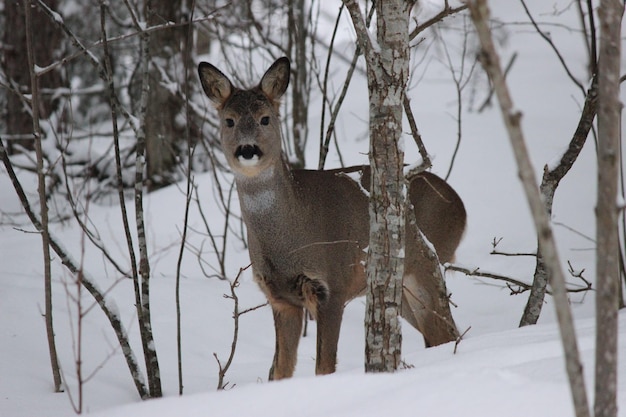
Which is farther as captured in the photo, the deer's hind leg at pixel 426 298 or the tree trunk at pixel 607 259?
the deer's hind leg at pixel 426 298

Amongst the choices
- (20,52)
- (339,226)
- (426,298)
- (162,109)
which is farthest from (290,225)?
(20,52)

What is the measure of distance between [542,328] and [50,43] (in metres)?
8.64

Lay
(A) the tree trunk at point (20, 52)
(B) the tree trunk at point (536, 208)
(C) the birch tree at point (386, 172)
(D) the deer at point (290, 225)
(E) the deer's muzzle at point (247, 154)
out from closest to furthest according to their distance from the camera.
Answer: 1. (B) the tree trunk at point (536, 208)
2. (C) the birch tree at point (386, 172)
3. (E) the deer's muzzle at point (247, 154)
4. (D) the deer at point (290, 225)
5. (A) the tree trunk at point (20, 52)

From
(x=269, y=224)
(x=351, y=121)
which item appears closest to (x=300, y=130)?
(x=269, y=224)

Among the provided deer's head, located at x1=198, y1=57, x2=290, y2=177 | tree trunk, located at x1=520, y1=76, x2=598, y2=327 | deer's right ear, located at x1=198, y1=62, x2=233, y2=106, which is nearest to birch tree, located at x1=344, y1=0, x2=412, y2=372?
tree trunk, located at x1=520, y1=76, x2=598, y2=327

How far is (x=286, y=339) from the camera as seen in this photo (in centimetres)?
506

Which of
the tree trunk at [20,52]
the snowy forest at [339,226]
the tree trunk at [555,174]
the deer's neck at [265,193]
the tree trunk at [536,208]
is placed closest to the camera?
the tree trunk at [536,208]

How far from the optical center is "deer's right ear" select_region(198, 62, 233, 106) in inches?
195

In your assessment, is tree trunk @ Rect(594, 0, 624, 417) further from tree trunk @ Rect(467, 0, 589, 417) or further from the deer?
the deer

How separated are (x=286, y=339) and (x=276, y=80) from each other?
1649 millimetres

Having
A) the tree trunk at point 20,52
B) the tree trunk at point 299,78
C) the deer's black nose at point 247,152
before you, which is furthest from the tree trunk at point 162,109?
the deer's black nose at point 247,152

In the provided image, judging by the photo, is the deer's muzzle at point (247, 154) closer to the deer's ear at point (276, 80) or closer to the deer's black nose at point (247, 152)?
the deer's black nose at point (247, 152)

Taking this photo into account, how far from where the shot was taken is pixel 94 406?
13.8ft

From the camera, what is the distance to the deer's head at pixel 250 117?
474 centimetres
